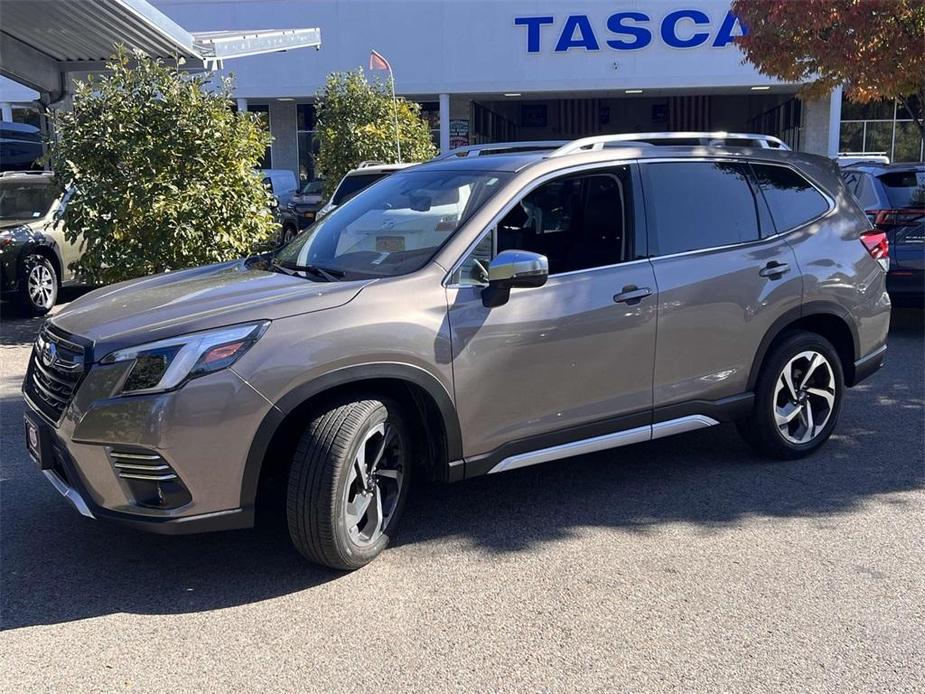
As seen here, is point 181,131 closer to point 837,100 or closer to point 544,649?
point 544,649

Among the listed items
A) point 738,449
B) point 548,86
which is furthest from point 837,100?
point 738,449

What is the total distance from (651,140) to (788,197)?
0.91 m

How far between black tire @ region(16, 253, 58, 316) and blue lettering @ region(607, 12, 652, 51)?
1905 centimetres

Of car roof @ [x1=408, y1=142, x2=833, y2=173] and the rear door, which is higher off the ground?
car roof @ [x1=408, y1=142, x2=833, y2=173]

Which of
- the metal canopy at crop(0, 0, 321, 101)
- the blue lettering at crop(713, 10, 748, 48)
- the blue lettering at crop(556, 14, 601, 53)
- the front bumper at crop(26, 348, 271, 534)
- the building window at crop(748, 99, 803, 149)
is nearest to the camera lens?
the front bumper at crop(26, 348, 271, 534)

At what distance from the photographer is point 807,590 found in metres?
3.73

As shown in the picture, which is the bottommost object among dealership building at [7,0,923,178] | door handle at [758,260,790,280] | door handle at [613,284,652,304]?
door handle at [613,284,652,304]

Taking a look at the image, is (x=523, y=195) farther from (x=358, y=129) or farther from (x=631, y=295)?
(x=358, y=129)

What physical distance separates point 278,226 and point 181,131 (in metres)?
1.51

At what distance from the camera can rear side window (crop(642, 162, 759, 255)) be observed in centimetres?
474

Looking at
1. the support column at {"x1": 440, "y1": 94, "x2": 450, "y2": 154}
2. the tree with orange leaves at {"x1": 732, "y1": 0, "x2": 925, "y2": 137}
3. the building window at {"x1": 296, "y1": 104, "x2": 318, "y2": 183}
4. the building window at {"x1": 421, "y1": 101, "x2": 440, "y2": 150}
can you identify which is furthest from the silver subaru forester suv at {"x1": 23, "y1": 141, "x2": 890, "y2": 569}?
the building window at {"x1": 296, "y1": 104, "x2": 318, "y2": 183}

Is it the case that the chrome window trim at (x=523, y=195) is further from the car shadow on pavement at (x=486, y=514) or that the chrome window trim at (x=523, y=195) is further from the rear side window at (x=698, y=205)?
the car shadow on pavement at (x=486, y=514)

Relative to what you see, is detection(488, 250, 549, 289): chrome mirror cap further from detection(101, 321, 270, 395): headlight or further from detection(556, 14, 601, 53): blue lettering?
detection(556, 14, 601, 53): blue lettering

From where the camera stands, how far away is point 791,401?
17.3ft
